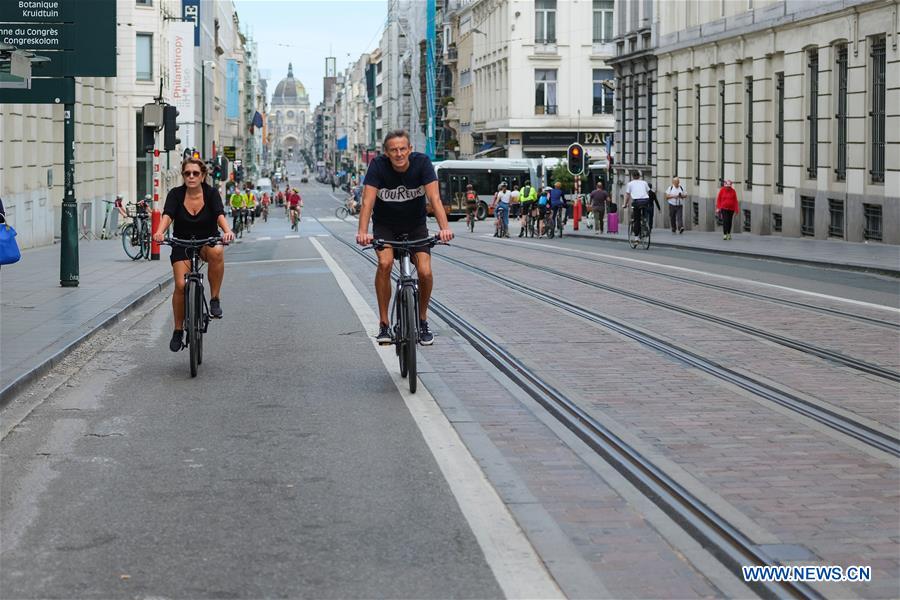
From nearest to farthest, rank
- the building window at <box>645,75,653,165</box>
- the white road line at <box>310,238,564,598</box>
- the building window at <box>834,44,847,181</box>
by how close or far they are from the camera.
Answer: the white road line at <box>310,238,564,598</box>
the building window at <box>834,44,847,181</box>
the building window at <box>645,75,653,165</box>

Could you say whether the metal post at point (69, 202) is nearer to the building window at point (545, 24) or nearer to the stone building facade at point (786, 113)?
the stone building facade at point (786, 113)

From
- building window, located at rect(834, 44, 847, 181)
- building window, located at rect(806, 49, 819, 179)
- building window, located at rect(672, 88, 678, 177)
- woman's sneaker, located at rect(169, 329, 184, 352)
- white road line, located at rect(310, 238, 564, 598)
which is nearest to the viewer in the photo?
white road line, located at rect(310, 238, 564, 598)

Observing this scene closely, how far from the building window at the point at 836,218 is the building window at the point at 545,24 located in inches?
1888

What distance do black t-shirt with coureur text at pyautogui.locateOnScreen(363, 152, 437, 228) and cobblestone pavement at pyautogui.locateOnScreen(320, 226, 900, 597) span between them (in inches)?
48.2

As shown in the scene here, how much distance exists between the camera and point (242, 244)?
129 ft

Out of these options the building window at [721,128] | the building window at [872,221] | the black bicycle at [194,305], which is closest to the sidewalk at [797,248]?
the building window at [872,221]

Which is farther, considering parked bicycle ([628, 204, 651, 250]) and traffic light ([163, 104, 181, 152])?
parked bicycle ([628, 204, 651, 250])

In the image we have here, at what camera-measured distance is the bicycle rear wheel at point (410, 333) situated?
32.8 ft

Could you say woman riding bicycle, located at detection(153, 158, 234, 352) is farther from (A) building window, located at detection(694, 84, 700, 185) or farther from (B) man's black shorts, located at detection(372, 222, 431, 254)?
(A) building window, located at detection(694, 84, 700, 185)

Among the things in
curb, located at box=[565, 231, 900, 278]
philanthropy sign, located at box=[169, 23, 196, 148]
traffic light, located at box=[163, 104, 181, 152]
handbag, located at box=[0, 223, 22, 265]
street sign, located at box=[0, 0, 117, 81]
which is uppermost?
philanthropy sign, located at box=[169, 23, 196, 148]

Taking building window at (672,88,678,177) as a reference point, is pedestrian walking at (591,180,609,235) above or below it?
below

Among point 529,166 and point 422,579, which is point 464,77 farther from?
point 422,579

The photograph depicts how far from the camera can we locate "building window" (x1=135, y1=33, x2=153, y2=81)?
207 feet

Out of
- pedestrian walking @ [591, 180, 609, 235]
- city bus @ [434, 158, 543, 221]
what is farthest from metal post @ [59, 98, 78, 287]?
city bus @ [434, 158, 543, 221]
